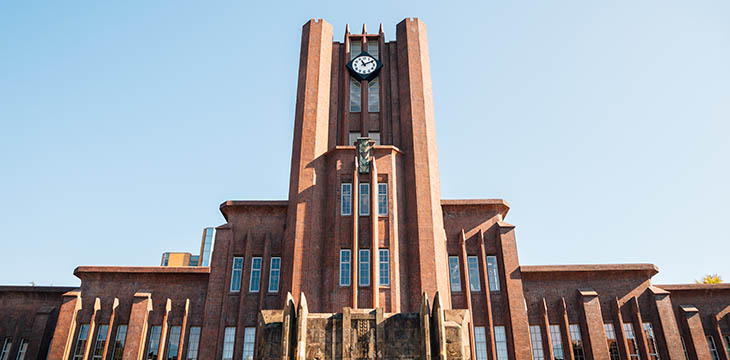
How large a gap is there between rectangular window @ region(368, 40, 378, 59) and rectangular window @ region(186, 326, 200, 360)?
23.6m

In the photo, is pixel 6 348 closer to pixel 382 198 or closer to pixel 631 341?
pixel 382 198

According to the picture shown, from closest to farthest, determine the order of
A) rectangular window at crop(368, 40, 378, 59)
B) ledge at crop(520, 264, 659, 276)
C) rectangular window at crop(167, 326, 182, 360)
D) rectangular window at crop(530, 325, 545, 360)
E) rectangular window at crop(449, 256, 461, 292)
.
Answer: rectangular window at crop(530, 325, 545, 360) < rectangular window at crop(167, 326, 182, 360) < rectangular window at crop(449, 256, 461, 292) < ledge at crop(520, 264, 659, 276) < rectangular window at crop(368, 40, 378, 59)

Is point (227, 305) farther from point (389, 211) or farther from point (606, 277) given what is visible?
point (606, 277)

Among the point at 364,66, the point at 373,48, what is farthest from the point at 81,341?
the point at 373,48

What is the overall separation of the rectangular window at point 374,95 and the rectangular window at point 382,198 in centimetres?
741

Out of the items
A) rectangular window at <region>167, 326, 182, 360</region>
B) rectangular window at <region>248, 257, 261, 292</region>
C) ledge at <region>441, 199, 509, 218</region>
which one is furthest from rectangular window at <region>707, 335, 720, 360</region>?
rectangular window at <region>167, 326, 182, 360</region>

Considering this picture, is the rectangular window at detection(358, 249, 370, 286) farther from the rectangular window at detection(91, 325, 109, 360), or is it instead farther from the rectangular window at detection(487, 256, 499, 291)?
the rectangular window at detection(91, 325, 109, 360)

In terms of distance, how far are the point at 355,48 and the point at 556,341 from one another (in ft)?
84.4

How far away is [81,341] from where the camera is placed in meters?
32.1

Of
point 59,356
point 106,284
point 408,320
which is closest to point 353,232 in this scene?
point 408,320

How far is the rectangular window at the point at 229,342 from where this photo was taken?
100.0 feet

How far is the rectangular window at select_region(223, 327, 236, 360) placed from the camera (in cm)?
3047

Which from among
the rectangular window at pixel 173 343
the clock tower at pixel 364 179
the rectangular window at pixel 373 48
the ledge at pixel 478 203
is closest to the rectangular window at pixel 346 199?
the clock tower at pixel 364 179

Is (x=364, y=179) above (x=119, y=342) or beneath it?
above
